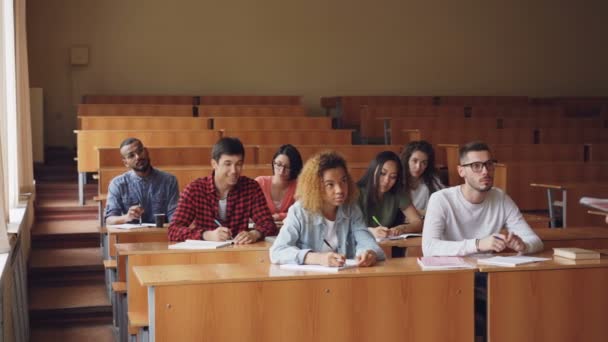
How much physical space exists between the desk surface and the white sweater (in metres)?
0.50

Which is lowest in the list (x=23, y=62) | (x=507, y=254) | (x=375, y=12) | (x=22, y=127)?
(x=507, y=254)

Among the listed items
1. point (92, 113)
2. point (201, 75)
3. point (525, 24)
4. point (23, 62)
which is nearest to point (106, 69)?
point (201, 75)

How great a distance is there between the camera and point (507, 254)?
383 cm

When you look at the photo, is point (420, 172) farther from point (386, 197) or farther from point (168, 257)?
point (168, 257)

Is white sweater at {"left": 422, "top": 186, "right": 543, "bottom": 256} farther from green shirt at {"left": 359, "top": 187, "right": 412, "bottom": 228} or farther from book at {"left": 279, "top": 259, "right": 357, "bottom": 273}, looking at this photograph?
green shirt at {"left": 359, "top": 187, "right": 412, "bottom": 228}

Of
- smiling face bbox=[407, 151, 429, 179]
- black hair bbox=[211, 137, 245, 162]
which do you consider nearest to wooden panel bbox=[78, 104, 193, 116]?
smiling face bbox=[407, 151, 429, 179]

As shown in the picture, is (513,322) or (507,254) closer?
(513,322)

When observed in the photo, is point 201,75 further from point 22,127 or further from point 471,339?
point 471,339

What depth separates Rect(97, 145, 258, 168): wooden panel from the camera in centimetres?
727

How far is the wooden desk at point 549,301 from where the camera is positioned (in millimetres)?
3436

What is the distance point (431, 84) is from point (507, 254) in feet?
30.6

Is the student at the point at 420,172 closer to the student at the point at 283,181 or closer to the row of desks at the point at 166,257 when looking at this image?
the student at the point at 283,181

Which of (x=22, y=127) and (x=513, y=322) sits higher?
(x=22, y=127)

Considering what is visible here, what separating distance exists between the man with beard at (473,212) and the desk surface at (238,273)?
483 millimetres
